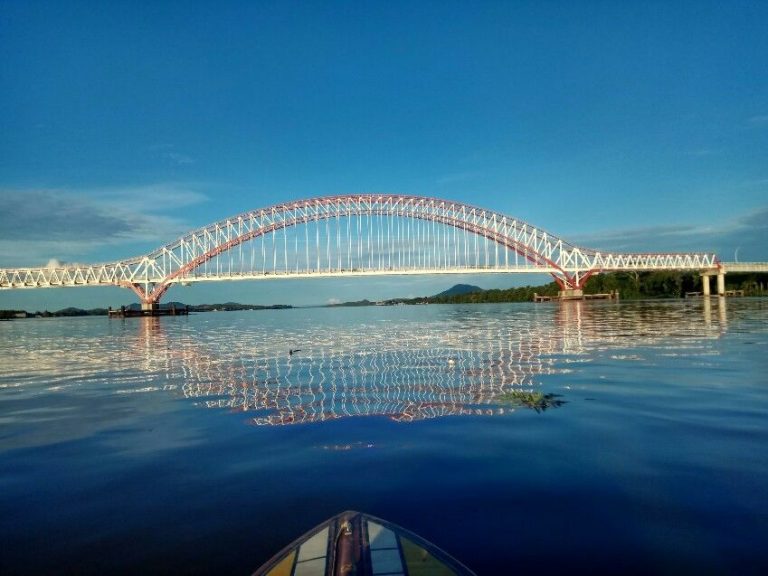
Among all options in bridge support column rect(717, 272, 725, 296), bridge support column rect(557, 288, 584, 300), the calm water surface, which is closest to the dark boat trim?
the calm water surface

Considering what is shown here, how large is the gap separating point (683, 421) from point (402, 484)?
398 cm

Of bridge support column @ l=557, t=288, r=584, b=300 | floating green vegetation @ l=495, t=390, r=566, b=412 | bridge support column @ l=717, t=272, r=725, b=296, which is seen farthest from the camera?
bridge support column @ l=717, t=272, r=725, b=296

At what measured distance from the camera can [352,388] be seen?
9.77 metres

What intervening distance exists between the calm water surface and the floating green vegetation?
0.06 m

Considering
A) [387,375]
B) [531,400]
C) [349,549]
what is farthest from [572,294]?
[349,549]

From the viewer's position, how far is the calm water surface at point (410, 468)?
3496 millimetres

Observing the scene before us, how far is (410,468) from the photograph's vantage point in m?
5.05

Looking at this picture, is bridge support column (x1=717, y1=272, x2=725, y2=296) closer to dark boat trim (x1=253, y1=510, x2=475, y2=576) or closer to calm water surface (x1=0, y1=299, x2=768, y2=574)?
calm water surface (x1=0, y1=299, x2=768, y2=574)

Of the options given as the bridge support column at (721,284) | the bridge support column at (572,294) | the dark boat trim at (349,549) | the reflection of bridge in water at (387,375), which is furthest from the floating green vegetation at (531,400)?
the bridge support column at (721,284)

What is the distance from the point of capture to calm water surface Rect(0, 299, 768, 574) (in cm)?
350

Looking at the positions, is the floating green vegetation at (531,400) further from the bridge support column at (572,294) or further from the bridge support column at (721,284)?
the bridge support column at (721,284)

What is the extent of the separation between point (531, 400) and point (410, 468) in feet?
11.2

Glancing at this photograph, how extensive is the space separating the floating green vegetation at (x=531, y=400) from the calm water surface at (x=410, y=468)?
2.5 inches

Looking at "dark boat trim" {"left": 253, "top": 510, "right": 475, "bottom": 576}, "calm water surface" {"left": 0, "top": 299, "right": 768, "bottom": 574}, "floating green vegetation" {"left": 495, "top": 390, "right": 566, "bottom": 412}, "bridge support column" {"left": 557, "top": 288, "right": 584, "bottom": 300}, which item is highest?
"bridge support column" {"left": 557, "top": 288, "right": 584, "bottom": 300}
